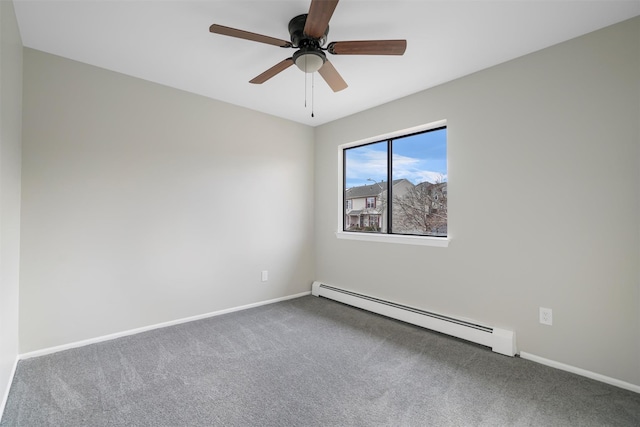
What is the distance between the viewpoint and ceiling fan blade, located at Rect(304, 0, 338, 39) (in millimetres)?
1471

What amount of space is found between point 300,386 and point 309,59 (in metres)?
2.19

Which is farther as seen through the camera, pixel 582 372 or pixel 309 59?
pixel 582 372

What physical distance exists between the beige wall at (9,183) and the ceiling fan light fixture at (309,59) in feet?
5.26

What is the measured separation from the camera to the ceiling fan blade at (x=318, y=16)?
147 centimetres

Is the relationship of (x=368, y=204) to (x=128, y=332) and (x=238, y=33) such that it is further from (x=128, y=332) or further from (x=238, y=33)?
(x=128, y=332)

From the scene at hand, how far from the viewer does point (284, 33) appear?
2.15 meters

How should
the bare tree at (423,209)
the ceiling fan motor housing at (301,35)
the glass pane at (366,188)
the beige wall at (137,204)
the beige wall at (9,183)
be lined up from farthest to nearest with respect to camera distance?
1. the glass pane at (366,188)
2. the bare tree at (423,209)
3. the beige wall at (137,204)
4. the ceiling fan motor housing at (301,35)
5. the beige wall at (9,183)

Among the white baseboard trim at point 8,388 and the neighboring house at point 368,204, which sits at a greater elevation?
the neighboring house at point 368,204

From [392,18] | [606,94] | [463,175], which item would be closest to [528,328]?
→ [463,175]

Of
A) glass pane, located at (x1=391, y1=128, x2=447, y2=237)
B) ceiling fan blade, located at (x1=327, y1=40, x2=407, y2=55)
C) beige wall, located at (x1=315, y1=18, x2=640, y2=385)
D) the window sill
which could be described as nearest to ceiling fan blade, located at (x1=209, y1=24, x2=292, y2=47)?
ceiling fan blade, located at (x1=327, y1=40, x2=407, y2=55)

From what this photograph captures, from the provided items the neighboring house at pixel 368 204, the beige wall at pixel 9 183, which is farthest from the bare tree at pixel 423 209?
the beige wall at pixel 9 183

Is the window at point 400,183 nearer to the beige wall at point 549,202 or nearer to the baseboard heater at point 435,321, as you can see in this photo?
the beige wall at point 549,202

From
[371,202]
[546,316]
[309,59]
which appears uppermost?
[309,59]

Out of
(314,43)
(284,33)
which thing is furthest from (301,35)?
(284,33)
